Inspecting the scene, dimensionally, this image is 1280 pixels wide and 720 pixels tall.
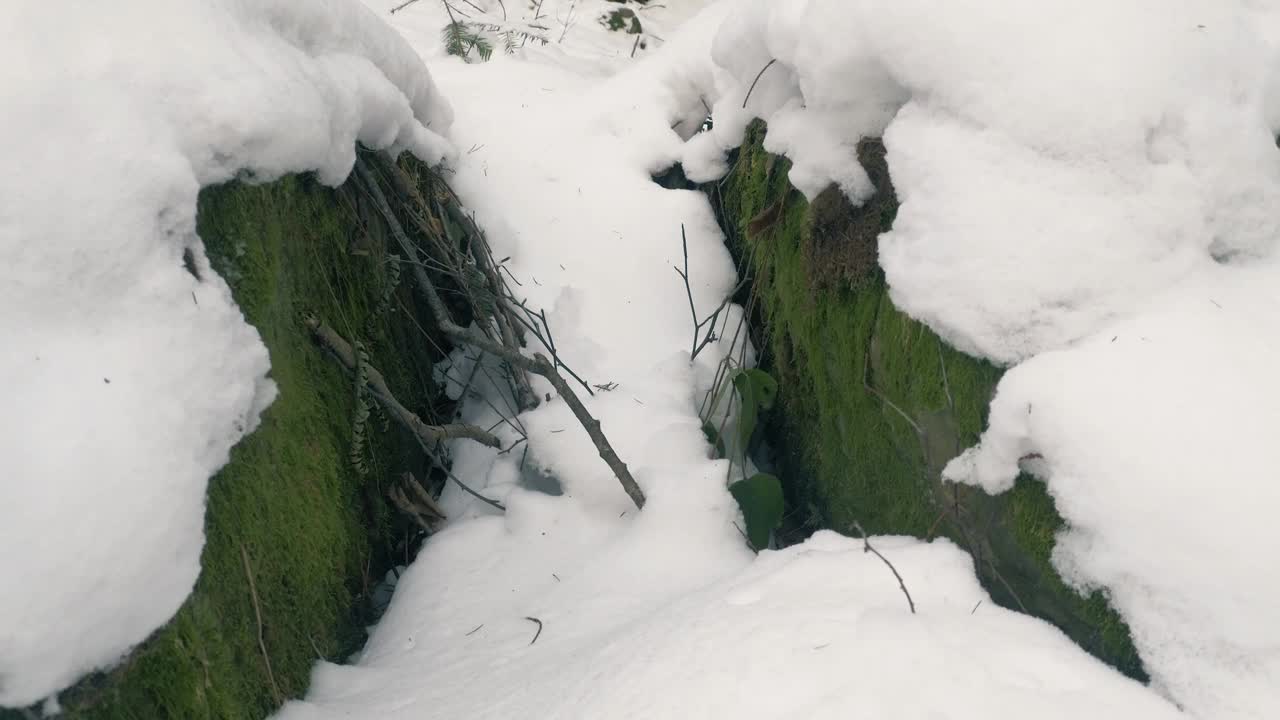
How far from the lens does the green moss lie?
124cm

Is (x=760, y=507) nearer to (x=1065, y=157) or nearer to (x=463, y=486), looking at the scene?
(x=463, y=486)

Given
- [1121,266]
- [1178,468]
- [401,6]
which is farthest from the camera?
[401,6]

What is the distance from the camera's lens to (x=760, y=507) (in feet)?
6.44

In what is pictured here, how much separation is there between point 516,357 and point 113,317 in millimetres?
1084

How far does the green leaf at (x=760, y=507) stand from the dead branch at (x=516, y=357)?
10.4 inches

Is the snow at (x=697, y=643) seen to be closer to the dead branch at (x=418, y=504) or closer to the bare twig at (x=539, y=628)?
the bare twig at (x=539, y=628)

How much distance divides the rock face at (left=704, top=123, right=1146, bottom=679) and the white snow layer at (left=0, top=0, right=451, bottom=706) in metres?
1.28

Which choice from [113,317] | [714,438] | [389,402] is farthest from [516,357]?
[113,317]

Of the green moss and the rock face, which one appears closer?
the green moss

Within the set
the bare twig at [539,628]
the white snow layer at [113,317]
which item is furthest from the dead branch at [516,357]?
the white snow layer at [113,317]

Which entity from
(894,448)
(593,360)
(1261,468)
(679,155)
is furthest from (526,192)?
(1261,468)

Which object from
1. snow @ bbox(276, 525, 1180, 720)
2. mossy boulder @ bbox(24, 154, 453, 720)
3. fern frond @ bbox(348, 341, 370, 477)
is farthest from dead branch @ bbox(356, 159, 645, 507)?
fern frond @ bbox(348, 341, 370, 477)

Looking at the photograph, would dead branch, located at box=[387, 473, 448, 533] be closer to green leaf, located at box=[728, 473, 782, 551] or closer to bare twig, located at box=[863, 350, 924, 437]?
green leaf, located at box=[728, 473, 782, 551]

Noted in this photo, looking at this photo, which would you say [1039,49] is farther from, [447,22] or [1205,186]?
[447,22]
